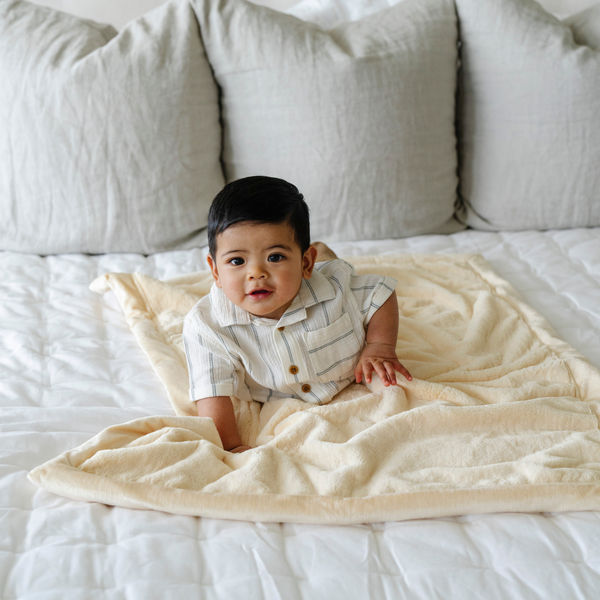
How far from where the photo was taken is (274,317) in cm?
101

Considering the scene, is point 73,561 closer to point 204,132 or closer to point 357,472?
point 357,472

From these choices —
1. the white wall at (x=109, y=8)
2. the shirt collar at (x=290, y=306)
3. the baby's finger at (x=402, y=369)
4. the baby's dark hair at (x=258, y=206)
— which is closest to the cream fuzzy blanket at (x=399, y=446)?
the baby's finger at (x=402, y=369)

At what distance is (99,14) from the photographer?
5.99ft

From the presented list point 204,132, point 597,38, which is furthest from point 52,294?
point 597,38

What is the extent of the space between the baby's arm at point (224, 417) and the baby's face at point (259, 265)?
0.50ft

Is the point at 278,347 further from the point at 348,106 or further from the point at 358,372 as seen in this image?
the point at 348,106

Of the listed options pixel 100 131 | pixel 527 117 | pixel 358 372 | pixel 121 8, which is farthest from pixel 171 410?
pixel 121 8

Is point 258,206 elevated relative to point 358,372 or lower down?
elevated

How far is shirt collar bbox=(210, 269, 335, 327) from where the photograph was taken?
3.19ft

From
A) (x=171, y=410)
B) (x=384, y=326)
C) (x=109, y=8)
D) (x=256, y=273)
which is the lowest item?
(x=171, y=410)

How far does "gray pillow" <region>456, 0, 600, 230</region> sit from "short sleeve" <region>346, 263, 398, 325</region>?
72 cm

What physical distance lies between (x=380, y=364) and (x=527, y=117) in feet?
3.09

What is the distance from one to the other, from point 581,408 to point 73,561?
718 mm

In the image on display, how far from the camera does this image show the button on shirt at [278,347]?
972mm
